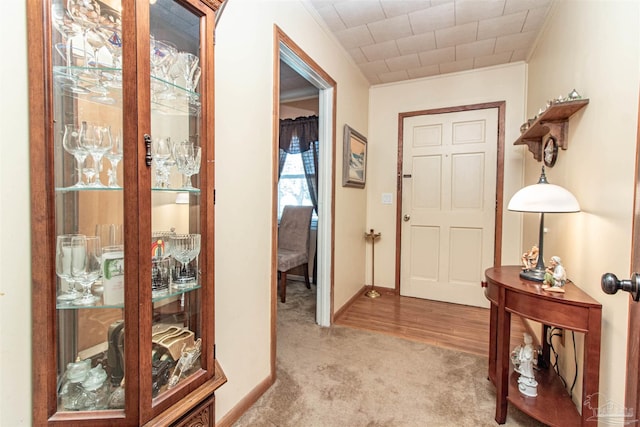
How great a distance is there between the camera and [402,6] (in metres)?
2.15

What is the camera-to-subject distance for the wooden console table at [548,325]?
4.02 feet

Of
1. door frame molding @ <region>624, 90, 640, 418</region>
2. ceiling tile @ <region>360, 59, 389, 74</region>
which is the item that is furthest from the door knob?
ceiling tile @ <region>360, 59, 389, 74</region>

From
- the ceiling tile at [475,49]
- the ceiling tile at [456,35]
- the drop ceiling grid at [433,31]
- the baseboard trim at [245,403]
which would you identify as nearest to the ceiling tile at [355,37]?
the drop ceiling grid at [433,31]

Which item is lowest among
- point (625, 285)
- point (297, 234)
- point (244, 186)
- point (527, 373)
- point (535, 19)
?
point (527, 373)

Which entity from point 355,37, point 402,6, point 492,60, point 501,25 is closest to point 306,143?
point 355,37

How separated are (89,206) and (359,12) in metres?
2.22

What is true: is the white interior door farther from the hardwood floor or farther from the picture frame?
the picture frame

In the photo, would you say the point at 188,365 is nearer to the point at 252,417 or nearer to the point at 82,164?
the point at 82,164

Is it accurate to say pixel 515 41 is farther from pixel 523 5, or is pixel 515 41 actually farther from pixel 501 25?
pixel 523 5

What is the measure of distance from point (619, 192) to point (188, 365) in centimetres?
176

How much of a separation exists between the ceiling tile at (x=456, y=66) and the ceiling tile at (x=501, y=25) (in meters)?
0.45

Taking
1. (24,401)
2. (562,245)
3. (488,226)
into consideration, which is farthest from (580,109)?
(24,401)

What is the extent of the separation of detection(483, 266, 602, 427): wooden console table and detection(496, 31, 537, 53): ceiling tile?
2025 millimetres

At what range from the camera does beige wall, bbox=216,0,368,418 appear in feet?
4.65
